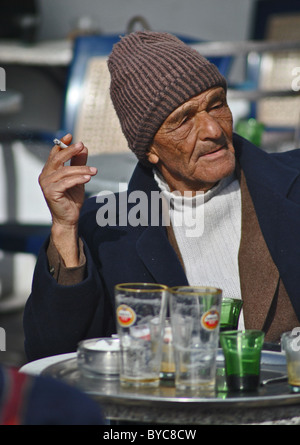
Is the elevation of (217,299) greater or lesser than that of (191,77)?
lesser

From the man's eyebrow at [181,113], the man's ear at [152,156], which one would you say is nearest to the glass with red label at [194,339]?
the man's eyebrow at [181,113]

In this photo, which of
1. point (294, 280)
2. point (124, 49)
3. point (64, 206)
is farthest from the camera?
point (124, 49)

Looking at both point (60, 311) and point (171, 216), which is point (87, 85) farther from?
point (60, 311)

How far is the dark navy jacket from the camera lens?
1.88 meters

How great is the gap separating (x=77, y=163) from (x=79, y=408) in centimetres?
124

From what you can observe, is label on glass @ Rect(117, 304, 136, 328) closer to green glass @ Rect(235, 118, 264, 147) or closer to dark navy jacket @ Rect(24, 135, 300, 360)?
dark navy jacket @ Rect(24, 135, 300, 360)

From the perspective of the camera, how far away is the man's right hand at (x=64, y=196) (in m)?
1.83

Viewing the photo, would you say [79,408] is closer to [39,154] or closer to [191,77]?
[191,77]

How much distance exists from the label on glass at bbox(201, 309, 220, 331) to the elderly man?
1.85 feet

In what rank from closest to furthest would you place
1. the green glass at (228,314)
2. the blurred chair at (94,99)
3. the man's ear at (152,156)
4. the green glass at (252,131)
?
the green glass at (228,314) → the man's ear at (152,156) → the green glass at (252,131) → the blurred chair at (94,99)

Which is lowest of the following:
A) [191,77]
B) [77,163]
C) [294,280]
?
[294,280]

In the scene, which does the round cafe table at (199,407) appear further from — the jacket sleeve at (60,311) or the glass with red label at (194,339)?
the jacket sleeve at (60,311)
